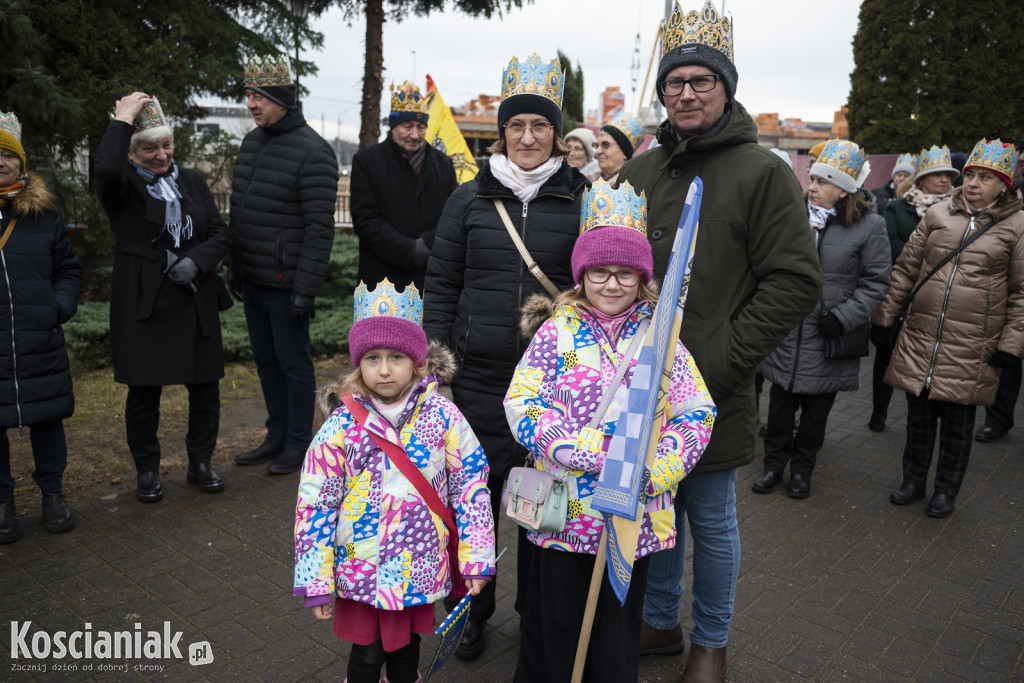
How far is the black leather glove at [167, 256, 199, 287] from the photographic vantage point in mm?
4445

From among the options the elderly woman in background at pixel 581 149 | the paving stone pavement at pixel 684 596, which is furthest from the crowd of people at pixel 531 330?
the elderly woman in background at pixel 581 149

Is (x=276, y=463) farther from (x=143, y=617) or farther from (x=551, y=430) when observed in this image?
(x=551, y=430)

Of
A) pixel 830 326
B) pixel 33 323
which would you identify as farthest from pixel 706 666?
pixel 33 323

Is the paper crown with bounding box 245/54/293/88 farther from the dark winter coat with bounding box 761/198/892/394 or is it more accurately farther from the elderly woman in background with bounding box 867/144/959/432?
the elderly woman in background with bounding box 867/144/959/432

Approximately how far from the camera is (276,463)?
5141 mm

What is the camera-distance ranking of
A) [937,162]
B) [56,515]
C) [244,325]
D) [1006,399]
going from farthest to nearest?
[244,325]
[937,162]
[1006,399]
[56,515]

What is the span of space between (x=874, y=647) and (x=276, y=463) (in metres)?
3.66

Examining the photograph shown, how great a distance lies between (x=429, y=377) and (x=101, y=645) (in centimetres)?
192

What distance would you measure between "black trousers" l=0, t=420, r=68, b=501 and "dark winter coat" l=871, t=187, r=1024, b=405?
5072 mm

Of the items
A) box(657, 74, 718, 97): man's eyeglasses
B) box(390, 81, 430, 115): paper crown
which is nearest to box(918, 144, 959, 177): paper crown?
box(390, 81, 430, 115): paper crown

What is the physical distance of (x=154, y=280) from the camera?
4445mm

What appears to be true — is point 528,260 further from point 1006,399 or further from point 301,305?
point 1006,399

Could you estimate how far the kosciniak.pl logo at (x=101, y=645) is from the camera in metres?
3.14

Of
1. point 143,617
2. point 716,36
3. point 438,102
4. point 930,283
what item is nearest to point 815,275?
point 716,36
